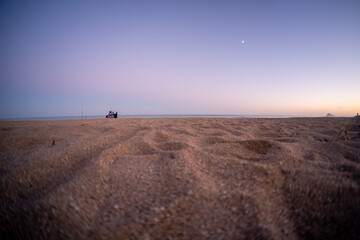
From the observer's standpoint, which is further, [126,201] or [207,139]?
[207,139]

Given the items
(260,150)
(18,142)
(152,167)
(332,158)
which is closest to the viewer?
(152,167)

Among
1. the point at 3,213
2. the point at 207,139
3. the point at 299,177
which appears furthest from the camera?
the point at 207,139

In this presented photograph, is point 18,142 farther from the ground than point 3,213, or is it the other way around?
point 18,142

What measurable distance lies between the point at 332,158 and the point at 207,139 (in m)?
1.41

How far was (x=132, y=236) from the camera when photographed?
681mm

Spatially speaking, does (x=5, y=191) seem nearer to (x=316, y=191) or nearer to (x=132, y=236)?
(x=132, y=236)

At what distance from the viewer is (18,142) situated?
2152 millimetres

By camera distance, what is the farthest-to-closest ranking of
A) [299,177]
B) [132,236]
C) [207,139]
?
[207,139], [299,177], [132,236]

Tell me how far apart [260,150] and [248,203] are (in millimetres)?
1114

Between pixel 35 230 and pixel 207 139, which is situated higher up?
pixel 207 139

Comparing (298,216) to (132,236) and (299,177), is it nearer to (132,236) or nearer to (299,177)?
(299,177)

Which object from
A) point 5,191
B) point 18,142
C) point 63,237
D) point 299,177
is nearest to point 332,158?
point 299,177

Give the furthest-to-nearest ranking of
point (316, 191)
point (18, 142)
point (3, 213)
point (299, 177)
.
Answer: point (18, 142), point (299, 177), point (316, 191), point (3, 213)

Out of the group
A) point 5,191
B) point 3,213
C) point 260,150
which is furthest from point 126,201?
point 260,150
